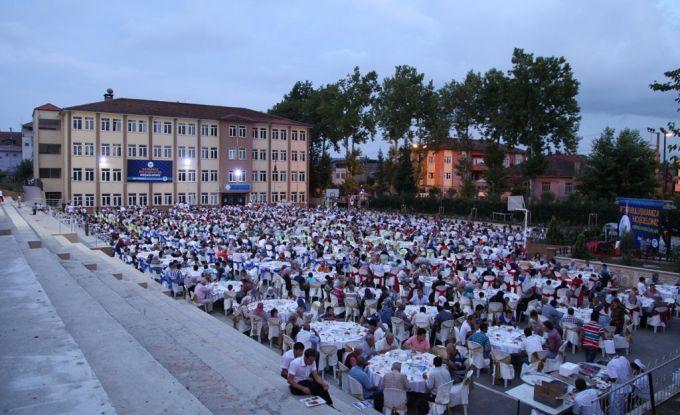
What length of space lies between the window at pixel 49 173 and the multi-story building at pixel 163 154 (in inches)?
3.5

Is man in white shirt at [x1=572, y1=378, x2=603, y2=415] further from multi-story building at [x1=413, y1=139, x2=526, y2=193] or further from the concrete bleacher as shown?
multi-story building at [x1=413, y1=139, x2=526, y2=193]

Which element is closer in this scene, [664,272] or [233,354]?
[233,354]

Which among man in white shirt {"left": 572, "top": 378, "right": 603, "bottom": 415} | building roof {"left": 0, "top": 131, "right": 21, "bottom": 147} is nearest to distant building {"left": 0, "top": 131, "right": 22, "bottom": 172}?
building roof {"left": 0, "top": 131, "right": 21, "bottom": 147}

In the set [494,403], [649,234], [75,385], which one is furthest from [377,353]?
[649,234]

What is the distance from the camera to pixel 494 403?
873 centimetres

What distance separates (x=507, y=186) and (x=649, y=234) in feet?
102

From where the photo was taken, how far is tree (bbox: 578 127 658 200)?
121ft

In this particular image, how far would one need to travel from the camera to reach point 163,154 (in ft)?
170

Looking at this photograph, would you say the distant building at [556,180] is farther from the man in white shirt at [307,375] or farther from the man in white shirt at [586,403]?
the man in white shirt at [307,375]

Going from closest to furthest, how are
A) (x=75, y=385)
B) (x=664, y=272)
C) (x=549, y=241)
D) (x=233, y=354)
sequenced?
1. (x=75, y=385)
2. (x=233, y=354)
3. (x=664, y=272)
4. (x=549, y=241)

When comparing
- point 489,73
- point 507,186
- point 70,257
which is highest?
point 489,73

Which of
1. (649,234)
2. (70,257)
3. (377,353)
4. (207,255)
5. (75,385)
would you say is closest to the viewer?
(75,385)

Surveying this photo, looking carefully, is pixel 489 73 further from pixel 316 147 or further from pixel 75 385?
pixel 75 385

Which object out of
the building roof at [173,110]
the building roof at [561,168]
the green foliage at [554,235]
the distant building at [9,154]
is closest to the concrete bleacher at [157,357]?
the green foliage at [554,235]
